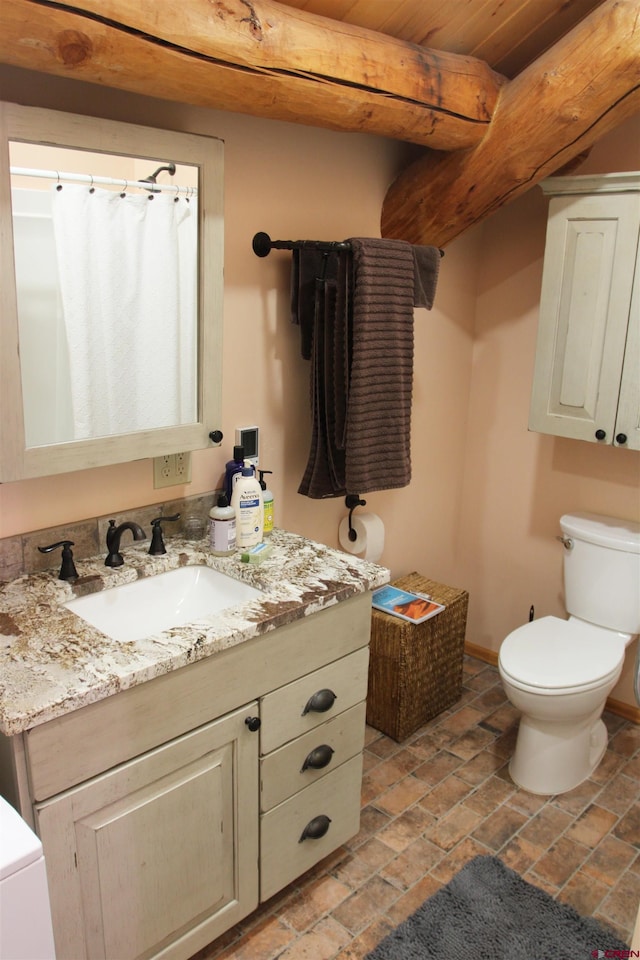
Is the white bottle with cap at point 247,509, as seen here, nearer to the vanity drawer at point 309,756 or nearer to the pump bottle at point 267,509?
the pump bottle at point 267,509

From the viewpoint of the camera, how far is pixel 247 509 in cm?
194

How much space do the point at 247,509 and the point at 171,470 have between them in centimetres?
23

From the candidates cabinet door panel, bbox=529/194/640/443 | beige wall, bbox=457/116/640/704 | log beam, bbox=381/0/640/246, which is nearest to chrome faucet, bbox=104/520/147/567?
log beam, bbox=381/0/640/246

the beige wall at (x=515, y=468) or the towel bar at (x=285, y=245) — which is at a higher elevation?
the towel bar at (x=285, y=245)

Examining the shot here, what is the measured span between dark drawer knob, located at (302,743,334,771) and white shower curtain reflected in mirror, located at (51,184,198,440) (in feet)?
2.83

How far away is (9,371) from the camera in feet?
4.91

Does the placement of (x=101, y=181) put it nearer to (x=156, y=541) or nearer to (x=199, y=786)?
(x=156, y=541)

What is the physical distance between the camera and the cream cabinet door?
4.50ft

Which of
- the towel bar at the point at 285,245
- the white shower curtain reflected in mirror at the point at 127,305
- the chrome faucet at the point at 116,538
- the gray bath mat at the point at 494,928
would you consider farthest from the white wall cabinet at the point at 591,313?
the chrome faucet at the point at 116,538

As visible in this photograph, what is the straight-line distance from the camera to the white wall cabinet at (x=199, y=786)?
135 centimetres

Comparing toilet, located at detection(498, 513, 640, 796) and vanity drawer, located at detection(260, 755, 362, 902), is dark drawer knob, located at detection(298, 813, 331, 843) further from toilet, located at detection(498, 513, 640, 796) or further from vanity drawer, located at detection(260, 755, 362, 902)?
toilet, located at detection(498, 513, 640, 796)

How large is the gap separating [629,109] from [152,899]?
7.29 ft

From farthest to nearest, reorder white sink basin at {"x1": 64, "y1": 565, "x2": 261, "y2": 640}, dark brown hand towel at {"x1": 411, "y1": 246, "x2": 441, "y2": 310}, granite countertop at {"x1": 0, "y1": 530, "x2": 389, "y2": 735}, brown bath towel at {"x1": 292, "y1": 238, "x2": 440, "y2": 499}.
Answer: dark brown hand towel at {"x1": 411, "y1": 246, "x2": 441, "y2": 310} → brown bath towel at {"x1": 292, "y1": 238, "x2": 440, "y2": 499} → white sink basin at {"x1": 64, "y1": 565, "x2": 261, "y2": 640} → granite countertop at {"x1": 0, "y1": 530, "x2": 389, "y2": 735}

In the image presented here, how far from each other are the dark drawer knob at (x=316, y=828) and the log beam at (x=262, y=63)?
66.8 inches
